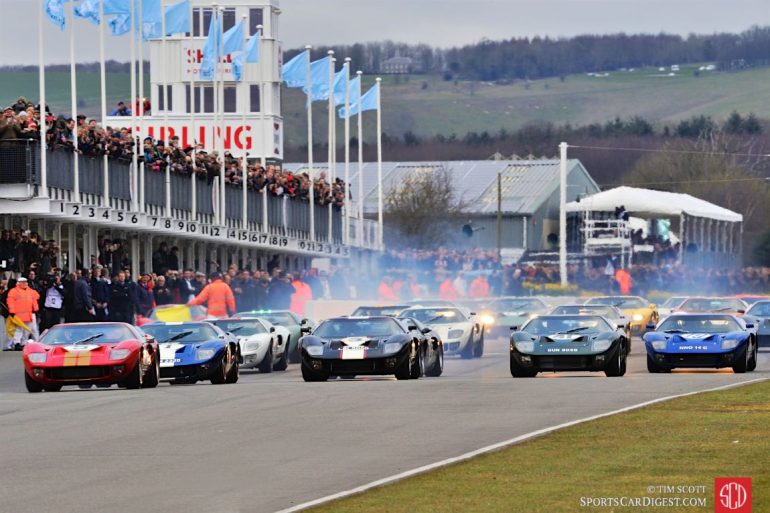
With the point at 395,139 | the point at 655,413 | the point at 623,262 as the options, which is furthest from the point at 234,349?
the point at 395,139

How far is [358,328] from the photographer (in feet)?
112

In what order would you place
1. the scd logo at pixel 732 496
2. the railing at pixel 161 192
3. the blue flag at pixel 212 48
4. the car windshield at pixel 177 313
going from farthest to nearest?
the blue flag at pixel 212 48 → the railing at pixel 161 192 → the car windshield at pixel 177 313 → the scd logo at pixel 732 496

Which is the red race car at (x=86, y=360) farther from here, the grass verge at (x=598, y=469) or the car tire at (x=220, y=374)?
the grass verge at (x=598, y=469)

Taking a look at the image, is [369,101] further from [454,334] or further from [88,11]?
[454,334]

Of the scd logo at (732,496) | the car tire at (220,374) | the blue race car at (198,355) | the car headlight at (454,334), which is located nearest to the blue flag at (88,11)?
the car headlight at (454,334)

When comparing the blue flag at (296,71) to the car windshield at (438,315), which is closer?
the car windshield at (438,315)

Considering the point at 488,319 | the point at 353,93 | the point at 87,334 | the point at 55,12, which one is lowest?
the point at 488,319

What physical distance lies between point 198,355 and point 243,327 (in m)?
5.39

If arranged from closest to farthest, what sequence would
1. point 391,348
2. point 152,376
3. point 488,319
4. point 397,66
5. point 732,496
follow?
1. point 732,496
2. point 152,376
3. point 391,348
4. point 488,319
5. point 397,66

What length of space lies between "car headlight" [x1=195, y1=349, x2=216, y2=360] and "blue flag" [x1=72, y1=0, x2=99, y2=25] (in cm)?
2057

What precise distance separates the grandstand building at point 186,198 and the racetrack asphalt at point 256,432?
42.5 ft

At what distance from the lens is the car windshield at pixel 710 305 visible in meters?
51.8

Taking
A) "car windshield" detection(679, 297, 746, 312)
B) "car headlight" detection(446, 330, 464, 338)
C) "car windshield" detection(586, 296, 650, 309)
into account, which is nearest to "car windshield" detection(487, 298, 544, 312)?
"car windshield" detection(586, 296, 650, 309)

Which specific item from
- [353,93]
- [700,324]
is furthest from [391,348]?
[353,93]
